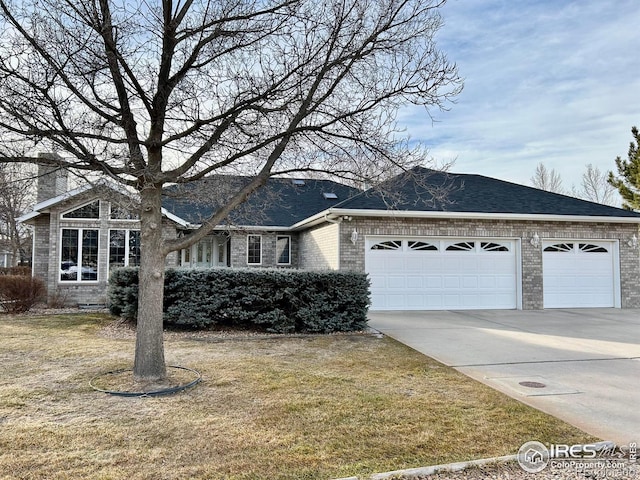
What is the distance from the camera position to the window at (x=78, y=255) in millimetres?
14367

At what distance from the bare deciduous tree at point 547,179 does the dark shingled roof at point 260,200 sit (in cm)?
2693

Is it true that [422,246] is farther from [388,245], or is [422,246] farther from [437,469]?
[437,469]

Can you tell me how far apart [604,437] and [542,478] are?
42.5 inches

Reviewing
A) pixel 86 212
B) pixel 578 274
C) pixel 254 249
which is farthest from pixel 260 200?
pixel 578 274

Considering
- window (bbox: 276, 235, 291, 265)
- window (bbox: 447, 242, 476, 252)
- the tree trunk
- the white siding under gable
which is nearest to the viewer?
the tree trunk

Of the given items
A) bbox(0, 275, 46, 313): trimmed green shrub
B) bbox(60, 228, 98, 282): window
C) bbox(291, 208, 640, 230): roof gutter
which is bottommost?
bbox(0, 275, 46, 313): trimmed green shrub

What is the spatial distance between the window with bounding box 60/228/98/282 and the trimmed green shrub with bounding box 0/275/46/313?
1734mm

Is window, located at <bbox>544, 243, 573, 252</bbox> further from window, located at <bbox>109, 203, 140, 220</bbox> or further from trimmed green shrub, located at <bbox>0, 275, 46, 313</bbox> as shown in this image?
trimmed green shrub, located at <bbox>0, 275, 46, 313</bbox>

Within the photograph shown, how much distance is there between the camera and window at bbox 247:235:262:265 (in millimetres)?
16703

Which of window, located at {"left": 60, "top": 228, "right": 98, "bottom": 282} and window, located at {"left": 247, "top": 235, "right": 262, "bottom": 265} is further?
window, located at {"left": 247, "top": 235, "right": 262, "bottom": 265}

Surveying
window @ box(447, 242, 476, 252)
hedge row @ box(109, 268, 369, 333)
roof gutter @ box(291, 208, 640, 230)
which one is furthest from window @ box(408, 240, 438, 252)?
hedge row @ box(109, 268, 369, 333)

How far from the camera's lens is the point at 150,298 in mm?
5598

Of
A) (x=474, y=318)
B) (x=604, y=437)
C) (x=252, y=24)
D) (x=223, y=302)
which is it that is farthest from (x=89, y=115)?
(x=474, y=318)

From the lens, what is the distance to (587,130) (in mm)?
17344
